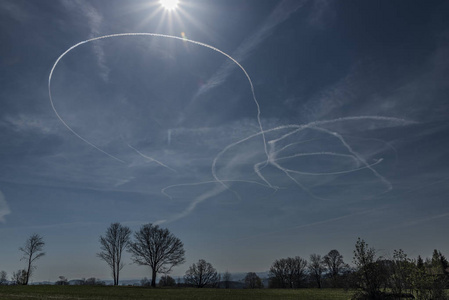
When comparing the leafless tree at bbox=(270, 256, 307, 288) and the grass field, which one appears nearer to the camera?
the grass field

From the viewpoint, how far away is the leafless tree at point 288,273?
11969 centimetres

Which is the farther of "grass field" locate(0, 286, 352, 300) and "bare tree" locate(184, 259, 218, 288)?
"bare tree" locate(184, 259, 218, 288)

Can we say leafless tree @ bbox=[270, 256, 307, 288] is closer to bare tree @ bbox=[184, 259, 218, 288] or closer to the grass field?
bare tree @ bbox=[184, 259, 218, 288]

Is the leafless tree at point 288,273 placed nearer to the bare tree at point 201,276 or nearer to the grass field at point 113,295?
the bare tree at point 201,276

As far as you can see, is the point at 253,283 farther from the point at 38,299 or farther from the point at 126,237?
the point at 38,299

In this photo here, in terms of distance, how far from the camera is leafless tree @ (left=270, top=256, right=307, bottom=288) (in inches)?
4712

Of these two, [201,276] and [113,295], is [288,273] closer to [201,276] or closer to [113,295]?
[201,276]

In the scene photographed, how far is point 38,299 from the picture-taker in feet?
83.0

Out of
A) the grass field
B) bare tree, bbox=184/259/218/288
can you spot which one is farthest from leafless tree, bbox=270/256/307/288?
the grass field

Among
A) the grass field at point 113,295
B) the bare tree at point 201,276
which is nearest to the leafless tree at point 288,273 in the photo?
the bare tree at point 201,276

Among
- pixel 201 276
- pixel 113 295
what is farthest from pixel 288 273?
pixel 113 295

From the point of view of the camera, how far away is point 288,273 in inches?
4793

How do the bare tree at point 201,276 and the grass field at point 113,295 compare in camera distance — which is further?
the bare tree at point 201,276

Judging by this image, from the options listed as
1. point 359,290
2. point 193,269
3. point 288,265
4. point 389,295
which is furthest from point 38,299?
point 288,265
